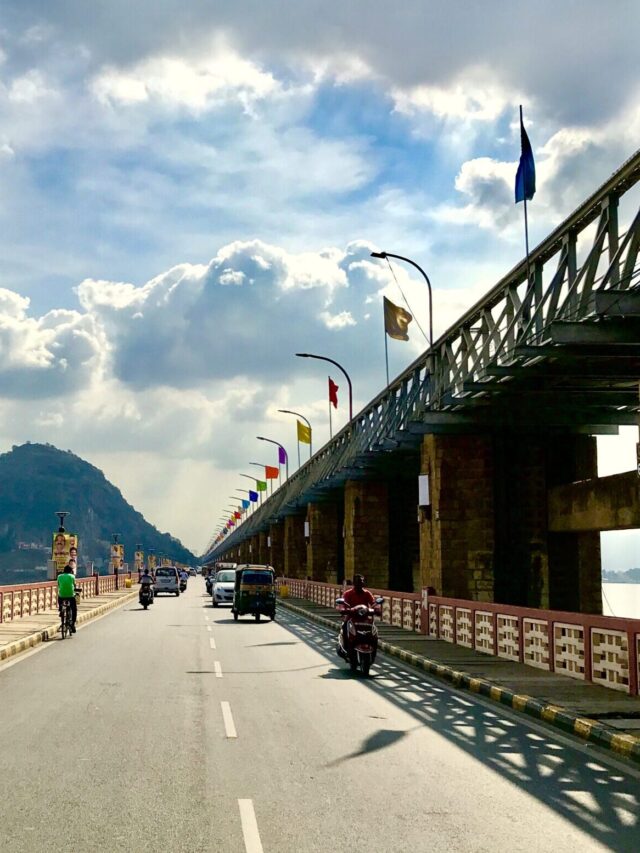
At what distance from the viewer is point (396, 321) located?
32156 mm

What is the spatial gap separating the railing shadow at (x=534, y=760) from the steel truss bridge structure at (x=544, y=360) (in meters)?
5.93

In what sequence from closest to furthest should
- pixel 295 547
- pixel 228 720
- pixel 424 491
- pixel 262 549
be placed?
1. pixel 228 720
2. pixel 424 491
3. pixel 295 547
4. pixel 262 549

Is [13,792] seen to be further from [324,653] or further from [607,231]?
[324,653]

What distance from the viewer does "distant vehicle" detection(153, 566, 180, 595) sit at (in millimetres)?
66500

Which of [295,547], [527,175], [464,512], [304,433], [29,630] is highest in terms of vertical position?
[527,175]

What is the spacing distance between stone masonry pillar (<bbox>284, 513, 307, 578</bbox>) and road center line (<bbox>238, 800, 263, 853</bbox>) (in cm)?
5907

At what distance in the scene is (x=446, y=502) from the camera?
2794 centimetres

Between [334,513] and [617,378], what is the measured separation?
35268mm

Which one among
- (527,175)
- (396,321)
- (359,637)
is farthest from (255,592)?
(527,175)

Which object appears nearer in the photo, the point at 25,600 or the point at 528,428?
the point at 528,428

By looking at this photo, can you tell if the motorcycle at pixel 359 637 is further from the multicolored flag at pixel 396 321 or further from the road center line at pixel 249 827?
the multicolored flag at pixel 396 321

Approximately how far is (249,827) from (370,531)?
35527 mm

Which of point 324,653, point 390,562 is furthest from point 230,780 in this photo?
point 390,562

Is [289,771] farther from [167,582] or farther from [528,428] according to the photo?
[167,582]
